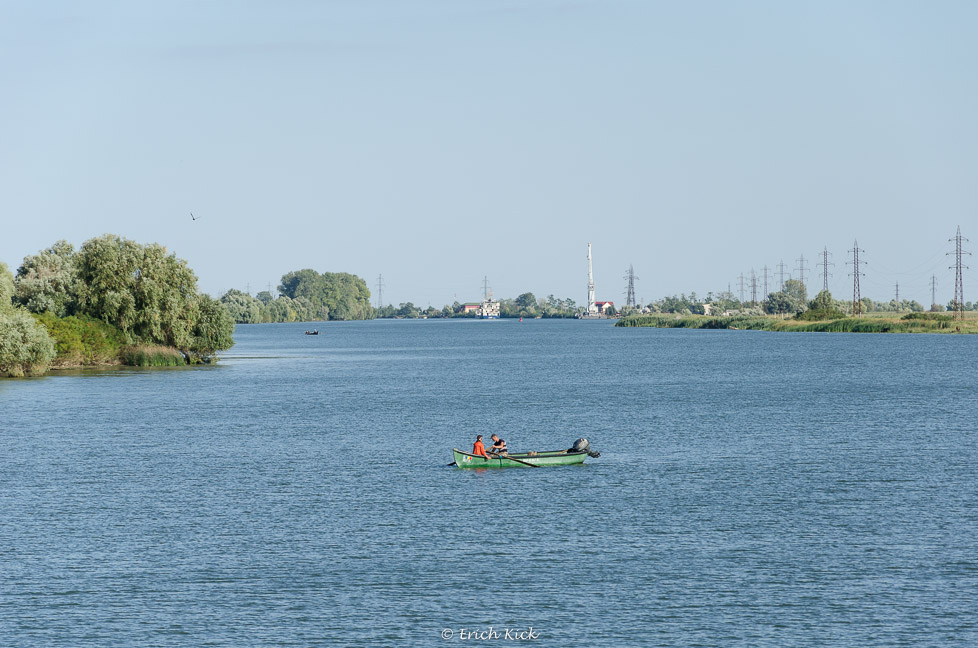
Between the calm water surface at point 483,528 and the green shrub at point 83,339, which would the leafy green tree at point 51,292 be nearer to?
the green shrub at point 83,339

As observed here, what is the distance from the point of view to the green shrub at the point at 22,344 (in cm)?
12038

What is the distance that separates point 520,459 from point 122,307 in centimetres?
9202

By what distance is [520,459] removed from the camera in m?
64.1

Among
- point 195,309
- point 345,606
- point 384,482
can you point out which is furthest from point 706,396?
point 345,606

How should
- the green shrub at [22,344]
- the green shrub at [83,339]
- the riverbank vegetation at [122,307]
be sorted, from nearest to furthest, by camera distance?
the green shrub at [22,344], the green shrub at [83,339], the riverbank vegetation at [122,307]

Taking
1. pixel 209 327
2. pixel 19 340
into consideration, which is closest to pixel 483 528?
pixel 19 340

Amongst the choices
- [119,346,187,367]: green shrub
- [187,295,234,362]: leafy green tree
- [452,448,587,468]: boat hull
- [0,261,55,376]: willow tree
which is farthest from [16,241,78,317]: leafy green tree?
[452,448,587,468]: boat hull

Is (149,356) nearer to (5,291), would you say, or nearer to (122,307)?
(122,307)

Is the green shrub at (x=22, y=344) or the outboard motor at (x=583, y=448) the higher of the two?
the green shrub at (x=22, y=344)

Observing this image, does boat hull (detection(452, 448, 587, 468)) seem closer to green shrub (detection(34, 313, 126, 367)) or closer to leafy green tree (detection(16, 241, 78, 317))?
green shrub (detection(34, 313, 126, 367))

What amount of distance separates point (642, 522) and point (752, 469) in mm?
17439

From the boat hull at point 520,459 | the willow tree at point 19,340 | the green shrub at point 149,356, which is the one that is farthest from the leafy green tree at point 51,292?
the boat hull at point 520,459

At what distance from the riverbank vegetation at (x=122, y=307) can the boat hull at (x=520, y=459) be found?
87319 millimetres

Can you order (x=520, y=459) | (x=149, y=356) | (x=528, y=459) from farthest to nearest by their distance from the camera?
(x=149, y=356), (x=528, y=459), (x=520, y=459)
